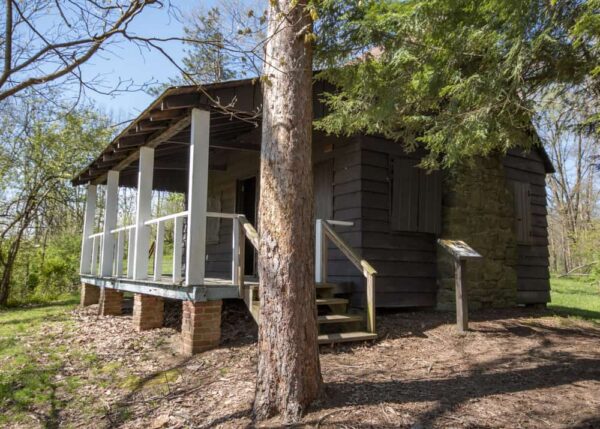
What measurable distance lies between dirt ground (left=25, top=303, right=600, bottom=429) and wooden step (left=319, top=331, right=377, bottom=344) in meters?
0.10

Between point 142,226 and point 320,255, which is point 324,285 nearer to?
point 320,255

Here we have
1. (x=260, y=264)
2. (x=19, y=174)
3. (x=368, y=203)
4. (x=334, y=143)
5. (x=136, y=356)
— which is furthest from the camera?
(x=19, y=174)

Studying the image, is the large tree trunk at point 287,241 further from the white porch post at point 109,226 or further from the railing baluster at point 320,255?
the white porch post at point 109,226

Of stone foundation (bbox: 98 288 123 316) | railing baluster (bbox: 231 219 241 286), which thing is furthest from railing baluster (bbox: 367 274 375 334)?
stone foundation (bbox: 98 288 123 316)

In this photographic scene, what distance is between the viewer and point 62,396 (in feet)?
16.4

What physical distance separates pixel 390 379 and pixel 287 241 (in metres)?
1.91

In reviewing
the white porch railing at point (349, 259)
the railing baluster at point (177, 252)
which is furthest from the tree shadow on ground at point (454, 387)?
the railing baluster at point (177, 252)

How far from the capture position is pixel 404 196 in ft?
25.7

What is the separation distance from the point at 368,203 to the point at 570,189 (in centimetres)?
2354

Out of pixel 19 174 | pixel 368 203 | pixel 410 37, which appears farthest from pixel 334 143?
pixel 19 174

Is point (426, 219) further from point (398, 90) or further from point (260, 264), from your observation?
point (260, 264)

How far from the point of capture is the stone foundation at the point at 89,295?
11.0 metres

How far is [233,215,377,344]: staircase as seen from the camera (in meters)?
5.86

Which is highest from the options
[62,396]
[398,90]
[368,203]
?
[398,90]
